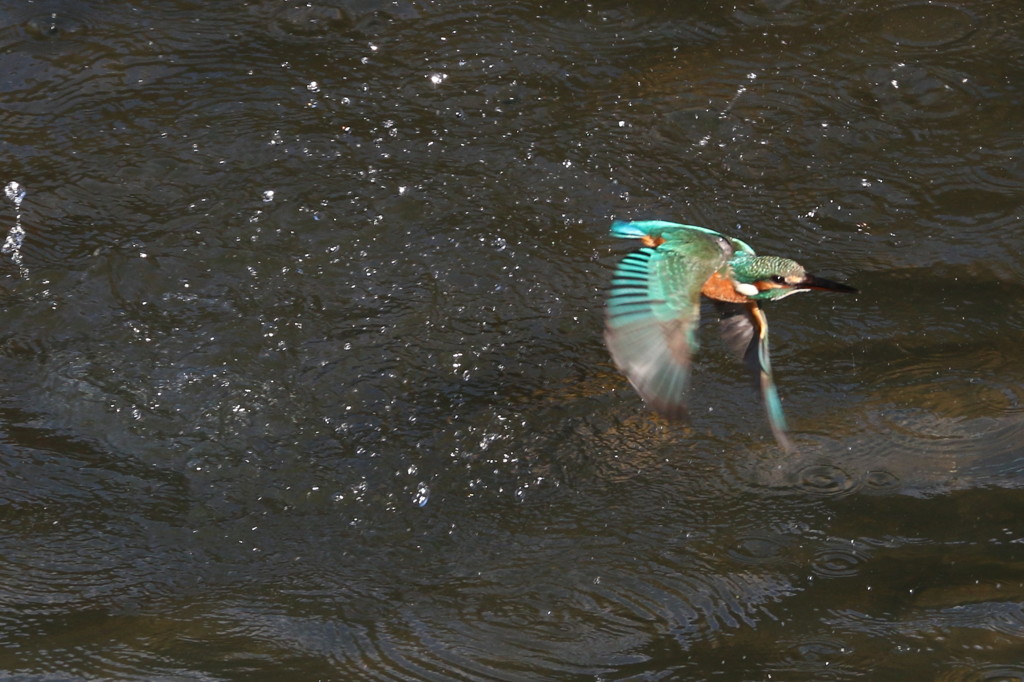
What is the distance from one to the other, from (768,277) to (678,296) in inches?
Result: 8.4

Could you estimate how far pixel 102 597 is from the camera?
9.57 feet

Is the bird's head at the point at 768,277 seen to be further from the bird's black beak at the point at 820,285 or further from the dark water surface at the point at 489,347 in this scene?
the dark water surface at the point at 489,347

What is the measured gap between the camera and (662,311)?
2.62 meters

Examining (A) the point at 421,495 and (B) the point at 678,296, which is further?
(A) the point at 421,495

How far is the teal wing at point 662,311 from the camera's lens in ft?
8.38

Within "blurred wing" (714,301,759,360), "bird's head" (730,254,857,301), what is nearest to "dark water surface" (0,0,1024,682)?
"blurred wing" (714,301,759,360)

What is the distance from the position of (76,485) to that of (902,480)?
233 cm

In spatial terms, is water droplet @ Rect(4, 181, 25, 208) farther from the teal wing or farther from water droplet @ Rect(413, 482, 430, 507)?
the teal wing

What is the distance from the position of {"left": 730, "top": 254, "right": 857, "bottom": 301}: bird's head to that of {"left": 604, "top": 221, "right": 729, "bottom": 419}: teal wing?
0.07 metres

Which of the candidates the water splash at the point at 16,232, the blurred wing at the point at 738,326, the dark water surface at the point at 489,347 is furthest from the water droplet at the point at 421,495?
the water splash at the point at 16,232

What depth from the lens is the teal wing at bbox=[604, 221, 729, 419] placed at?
2553mm

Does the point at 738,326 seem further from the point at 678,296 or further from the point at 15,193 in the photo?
the point at 15,193

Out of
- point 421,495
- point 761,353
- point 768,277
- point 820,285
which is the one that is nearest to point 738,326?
A: point 761,353

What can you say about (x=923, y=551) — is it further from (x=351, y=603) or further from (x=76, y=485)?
(x=76, y=485)
